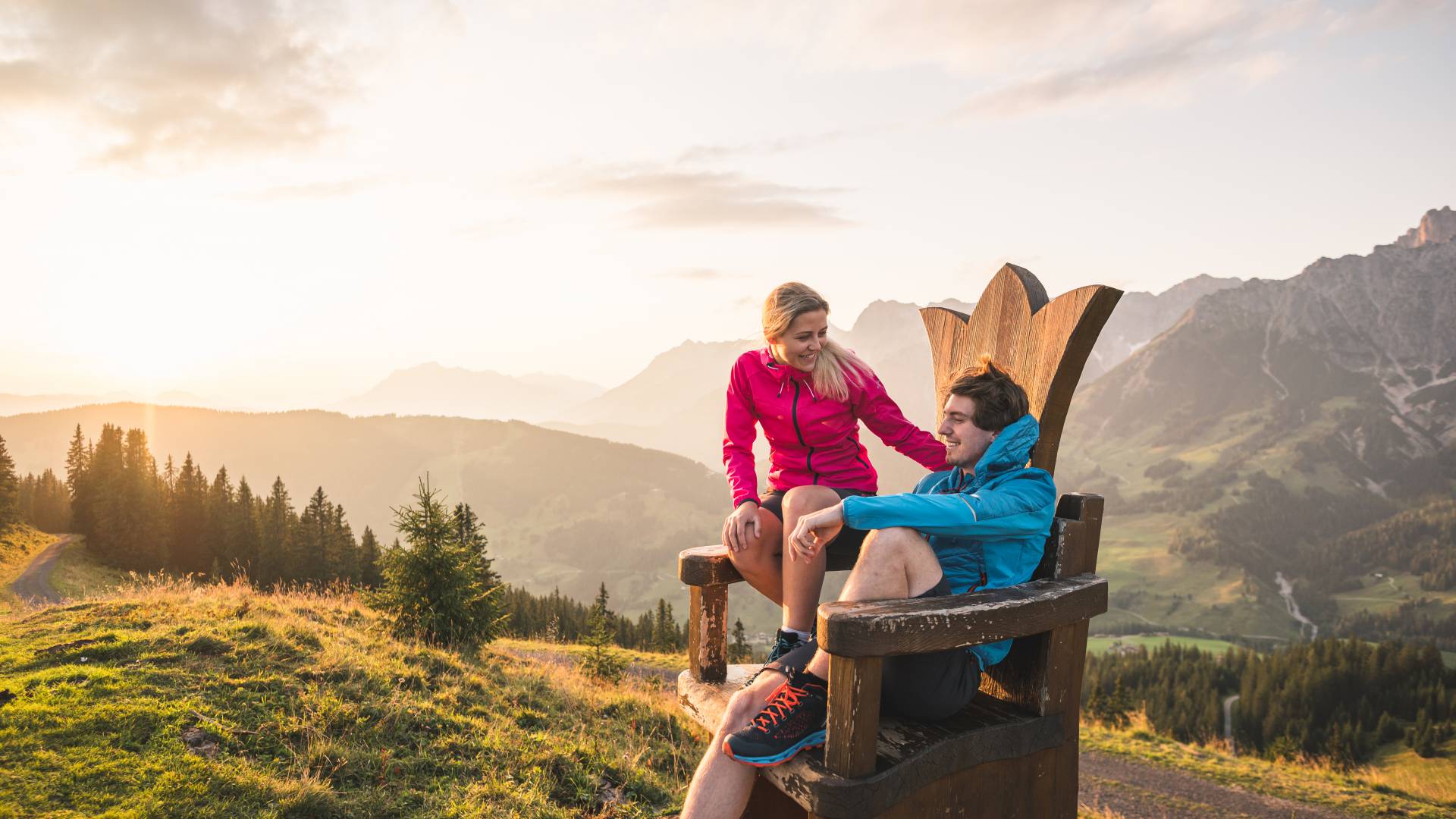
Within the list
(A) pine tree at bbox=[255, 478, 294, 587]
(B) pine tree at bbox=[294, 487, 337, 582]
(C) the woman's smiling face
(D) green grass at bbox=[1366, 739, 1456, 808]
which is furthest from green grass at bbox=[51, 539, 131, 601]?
(D) green grass at bbox=[1366, 739, 1456, 808]

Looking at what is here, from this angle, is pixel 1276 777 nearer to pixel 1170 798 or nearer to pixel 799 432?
pixel 1170 798

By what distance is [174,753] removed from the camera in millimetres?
4449

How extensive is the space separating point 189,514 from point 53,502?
19.2m

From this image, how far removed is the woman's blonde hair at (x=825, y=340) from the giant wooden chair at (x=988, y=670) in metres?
0.72

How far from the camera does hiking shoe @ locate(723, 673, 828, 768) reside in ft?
8.47

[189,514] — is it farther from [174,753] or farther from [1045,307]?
[1045,307]

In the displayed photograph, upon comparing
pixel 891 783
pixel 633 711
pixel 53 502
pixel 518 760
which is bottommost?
pixel 53 502

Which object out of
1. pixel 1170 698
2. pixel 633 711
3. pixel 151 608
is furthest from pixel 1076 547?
pixel 1170 698

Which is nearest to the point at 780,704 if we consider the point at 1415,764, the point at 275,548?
the point at 275,548

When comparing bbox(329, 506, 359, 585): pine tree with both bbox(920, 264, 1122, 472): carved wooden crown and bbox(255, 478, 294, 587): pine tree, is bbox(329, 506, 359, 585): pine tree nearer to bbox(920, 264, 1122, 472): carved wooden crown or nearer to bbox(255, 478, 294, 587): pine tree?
bbox(255, 478, 294, 587): pine tree

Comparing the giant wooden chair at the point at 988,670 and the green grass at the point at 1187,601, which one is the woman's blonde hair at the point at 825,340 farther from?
the green grass at the point at 1187,601

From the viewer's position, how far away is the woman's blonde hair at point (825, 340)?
3686mm

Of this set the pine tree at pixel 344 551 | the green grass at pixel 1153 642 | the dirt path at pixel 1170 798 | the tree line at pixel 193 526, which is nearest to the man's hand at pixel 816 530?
the dirt path at pixel 1170 798

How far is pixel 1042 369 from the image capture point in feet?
11.9
